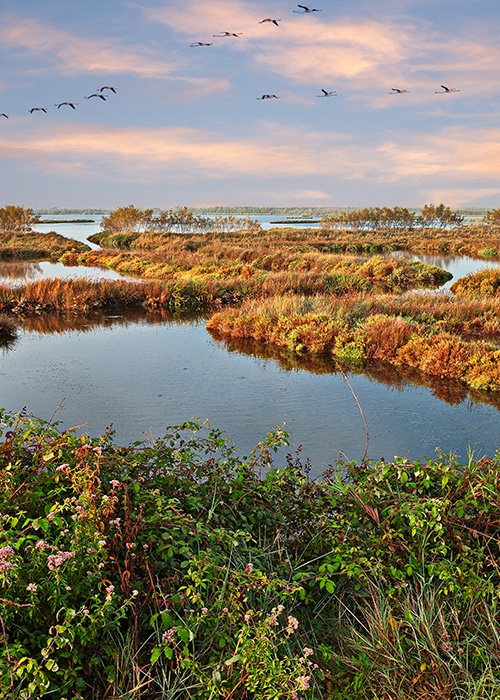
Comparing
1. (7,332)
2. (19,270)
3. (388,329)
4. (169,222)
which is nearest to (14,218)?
(169,222)

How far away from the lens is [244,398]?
11.3 meters

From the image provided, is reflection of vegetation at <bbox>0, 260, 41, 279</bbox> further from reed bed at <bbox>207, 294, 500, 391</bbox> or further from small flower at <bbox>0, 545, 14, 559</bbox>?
small flower at <bbox>0, 545, 14, 559</bbox>

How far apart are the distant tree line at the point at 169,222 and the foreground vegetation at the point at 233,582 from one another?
87.4 meters

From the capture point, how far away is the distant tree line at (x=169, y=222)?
294 feet

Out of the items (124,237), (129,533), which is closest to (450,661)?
(129,533)

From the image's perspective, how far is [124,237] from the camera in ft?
207

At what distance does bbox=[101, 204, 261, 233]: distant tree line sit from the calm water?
251 feet

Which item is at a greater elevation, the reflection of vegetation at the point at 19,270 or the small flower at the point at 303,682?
the small flower at the point at 303,682

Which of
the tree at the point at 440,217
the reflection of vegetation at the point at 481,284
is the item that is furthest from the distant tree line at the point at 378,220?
the reflection of vegetation at the point at 481,284

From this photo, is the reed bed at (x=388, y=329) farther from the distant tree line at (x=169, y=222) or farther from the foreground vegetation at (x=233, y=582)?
the distant tree line at (x=169, y=222)

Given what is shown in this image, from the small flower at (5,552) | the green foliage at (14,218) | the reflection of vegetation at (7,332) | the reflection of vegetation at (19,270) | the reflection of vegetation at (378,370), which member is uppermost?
the green foliage at (14,218)

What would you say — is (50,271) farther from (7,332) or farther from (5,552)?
(5,552)

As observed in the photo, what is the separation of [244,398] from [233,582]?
7919 mm

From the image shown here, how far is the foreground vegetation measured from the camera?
2.79 meters
